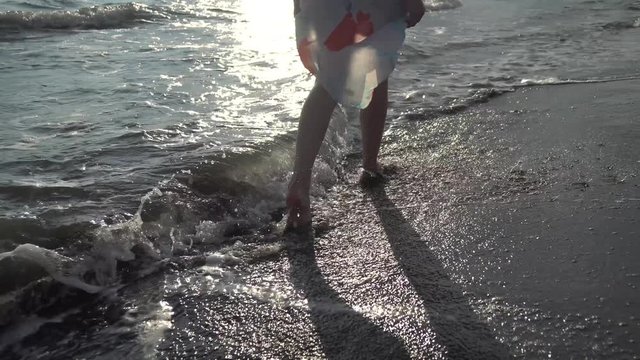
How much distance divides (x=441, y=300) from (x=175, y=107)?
9.32 feet

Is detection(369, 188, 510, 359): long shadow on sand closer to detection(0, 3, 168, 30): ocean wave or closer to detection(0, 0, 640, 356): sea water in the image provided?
detection(0, 0, 640, 356): sea water

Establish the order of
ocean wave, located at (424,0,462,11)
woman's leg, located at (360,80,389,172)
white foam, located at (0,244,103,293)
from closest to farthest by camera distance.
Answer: white foam, located at (0,244,103,293) < woman's leg, located at (360,80,389,172) < ocean wave, located at (424,0,462,11)

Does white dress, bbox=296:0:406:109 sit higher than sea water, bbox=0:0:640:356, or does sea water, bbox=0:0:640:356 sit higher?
white dress, bbox=296:0:406:109

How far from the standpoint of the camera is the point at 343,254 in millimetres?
2332

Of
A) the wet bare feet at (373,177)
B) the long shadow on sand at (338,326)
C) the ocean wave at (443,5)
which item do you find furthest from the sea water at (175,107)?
the ocean wave at (443,5)

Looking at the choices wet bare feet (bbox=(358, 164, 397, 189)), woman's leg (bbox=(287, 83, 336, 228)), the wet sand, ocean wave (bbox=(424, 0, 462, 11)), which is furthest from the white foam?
ocean wave (bbox=(424, 0, 462, 11))

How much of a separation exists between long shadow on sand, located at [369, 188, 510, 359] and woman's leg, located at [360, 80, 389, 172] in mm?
508

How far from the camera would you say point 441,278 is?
2.12 meters

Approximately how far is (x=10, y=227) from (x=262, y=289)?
3.52 ft

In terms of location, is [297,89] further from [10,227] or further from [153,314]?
[153,314]

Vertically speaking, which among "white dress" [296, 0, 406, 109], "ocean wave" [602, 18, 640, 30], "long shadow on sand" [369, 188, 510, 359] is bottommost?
"ocean wave" [602, 18, 640, 30]

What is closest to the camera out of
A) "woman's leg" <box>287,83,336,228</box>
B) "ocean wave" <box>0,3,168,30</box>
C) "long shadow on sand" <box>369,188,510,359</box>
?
"long shadow on sand" <box>369,188,510,359</box>

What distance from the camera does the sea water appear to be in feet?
8.14

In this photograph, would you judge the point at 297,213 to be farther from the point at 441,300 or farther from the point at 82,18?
the point at 82,18
